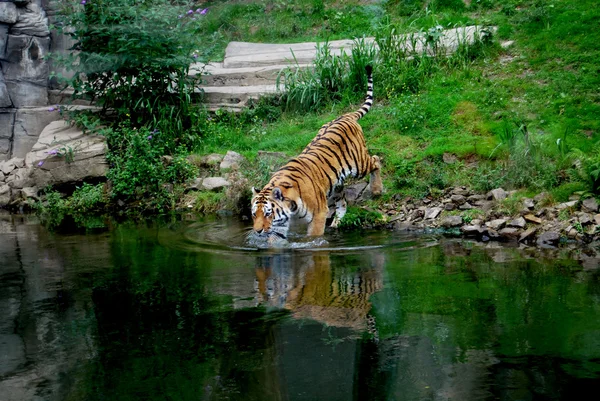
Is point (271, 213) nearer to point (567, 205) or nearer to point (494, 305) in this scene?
point (494, 305)

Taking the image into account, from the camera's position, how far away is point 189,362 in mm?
4383

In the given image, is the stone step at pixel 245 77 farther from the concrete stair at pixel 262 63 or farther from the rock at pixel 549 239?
the rock at pixel 549 239

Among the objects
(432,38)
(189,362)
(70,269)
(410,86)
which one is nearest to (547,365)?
(189,362)

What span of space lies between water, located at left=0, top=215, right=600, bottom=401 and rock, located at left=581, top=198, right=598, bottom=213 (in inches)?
33.2

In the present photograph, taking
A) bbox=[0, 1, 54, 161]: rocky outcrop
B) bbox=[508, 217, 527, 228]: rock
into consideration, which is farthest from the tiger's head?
bbox=[0, 1, 54, 161]: rocky outcrop

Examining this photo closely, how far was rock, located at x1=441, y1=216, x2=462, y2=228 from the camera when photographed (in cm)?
823

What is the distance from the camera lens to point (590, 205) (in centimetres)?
762

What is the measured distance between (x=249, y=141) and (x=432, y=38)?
3.40m

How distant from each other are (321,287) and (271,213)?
1717 mm

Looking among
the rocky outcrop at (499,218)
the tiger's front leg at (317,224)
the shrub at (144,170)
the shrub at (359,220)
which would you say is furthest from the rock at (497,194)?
the shrub at (144,170)

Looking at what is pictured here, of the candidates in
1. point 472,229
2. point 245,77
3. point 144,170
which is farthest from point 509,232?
point 245,77

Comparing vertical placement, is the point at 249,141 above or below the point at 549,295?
above

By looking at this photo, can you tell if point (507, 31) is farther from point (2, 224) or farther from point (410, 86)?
point (2, 224)

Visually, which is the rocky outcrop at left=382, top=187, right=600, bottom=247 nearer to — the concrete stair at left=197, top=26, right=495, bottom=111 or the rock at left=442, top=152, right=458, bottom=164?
the rock at left=442, top=152, right=458, bottom=164
